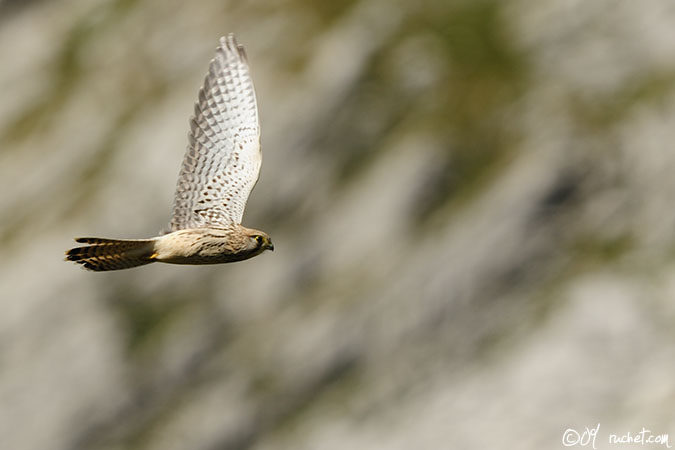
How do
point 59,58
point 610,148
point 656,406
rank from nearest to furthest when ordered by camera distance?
point 656,406 < point 610,148 < point 59,58

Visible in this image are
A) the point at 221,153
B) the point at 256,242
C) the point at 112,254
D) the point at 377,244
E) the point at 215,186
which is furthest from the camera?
the point at 377,244

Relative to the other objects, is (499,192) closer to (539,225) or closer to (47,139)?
(539,225)

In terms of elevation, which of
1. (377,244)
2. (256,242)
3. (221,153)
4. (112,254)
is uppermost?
(377,244)

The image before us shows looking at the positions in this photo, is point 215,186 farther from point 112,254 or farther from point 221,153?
point 112,254

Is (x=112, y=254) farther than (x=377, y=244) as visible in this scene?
No

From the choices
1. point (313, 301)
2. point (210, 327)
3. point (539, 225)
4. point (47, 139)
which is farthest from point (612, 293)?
point (47, 139)

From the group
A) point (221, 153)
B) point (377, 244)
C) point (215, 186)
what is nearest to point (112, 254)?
point (215, 186)

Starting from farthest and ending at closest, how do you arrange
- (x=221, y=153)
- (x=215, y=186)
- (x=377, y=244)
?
(x=377, y=244)
(x=221, y=153)
(x=215, y=186)

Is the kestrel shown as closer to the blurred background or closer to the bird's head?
the bird's head
